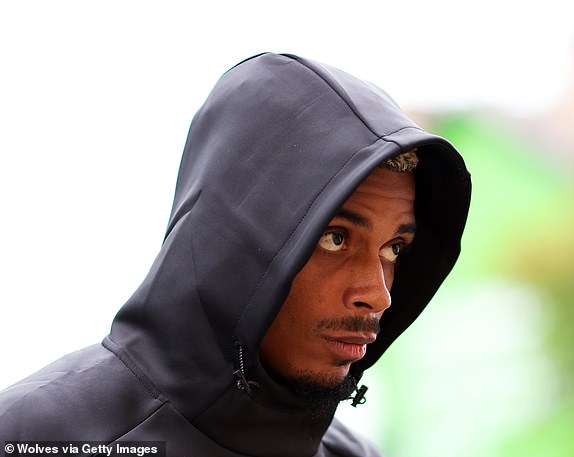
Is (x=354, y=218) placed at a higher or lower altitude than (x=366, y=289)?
higher

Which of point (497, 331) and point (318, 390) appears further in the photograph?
point (497, 331)

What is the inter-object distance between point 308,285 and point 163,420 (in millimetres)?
367

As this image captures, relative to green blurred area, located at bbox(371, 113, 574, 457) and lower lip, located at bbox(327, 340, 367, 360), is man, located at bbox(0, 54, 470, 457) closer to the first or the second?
lower lip, located at bbox(327, 340, 367, 360)

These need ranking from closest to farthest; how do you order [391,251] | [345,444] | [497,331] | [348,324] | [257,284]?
[257,284]
[348,324]
[391,251]
[345,444]
[497,331]

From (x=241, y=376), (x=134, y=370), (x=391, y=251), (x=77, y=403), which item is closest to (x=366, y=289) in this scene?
(x=391, y=251)

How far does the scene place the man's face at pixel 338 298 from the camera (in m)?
1.82

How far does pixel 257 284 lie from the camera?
1721 millimetres

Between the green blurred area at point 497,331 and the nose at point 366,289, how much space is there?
2.61 m

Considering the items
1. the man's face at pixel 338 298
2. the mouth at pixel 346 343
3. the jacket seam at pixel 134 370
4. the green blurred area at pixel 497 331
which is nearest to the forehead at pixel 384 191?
the man's face at pixel 338 298

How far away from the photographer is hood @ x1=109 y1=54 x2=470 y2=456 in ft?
5.62

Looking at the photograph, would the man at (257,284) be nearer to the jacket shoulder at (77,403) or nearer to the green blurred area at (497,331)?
the jacket shoulder at (77,403)

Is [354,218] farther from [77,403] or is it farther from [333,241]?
[77,403]

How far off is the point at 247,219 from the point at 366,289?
0.27 meters

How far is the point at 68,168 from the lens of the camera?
3.69 meters
